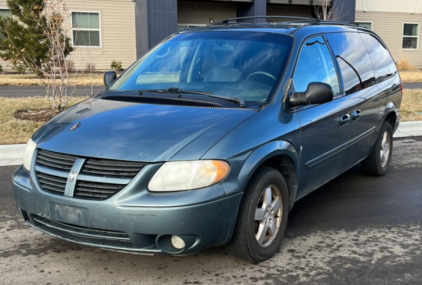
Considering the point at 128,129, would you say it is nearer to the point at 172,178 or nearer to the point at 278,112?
the point at 172,178

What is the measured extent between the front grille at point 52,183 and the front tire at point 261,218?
3.88ft

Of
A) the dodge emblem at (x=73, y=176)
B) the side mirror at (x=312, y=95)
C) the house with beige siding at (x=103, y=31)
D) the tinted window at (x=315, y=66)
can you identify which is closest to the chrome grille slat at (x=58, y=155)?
the dodge emblem at (x=73, y=176)

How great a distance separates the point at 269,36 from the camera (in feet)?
14.7

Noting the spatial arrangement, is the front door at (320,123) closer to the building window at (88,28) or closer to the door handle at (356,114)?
the door handle at (356,114)

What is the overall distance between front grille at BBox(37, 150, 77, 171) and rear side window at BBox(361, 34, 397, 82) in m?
3.78

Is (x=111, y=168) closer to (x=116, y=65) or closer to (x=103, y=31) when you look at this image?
(x=116, y=65)

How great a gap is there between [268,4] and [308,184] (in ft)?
75.6

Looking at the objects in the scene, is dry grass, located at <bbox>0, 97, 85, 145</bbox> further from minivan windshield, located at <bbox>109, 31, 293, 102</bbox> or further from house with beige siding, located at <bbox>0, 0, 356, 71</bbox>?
house with beige siding, located at <bbox>0, 0, 356, 71</bbox>

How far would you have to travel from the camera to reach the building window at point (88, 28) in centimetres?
2242

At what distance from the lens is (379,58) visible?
5961mm

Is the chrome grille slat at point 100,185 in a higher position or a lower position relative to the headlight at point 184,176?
lower

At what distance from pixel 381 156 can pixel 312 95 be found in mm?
2576

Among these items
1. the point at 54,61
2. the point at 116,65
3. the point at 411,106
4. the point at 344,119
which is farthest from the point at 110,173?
the point at 116,65

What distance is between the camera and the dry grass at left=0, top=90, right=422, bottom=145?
7.82m
